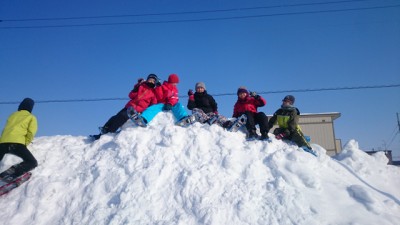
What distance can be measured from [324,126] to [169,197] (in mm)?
20675

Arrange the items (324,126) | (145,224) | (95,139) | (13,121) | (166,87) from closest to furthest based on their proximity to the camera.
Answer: (145,224)
(13,121)
(95,139)
(166,87)
(324,126)

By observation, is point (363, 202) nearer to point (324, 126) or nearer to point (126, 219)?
point (126, 219)

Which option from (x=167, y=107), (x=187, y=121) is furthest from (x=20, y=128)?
(x=187, y=121)

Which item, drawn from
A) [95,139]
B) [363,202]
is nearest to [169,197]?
[95,139]

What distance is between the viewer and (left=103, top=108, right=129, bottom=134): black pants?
646 cm

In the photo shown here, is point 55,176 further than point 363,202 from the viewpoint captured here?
Yes

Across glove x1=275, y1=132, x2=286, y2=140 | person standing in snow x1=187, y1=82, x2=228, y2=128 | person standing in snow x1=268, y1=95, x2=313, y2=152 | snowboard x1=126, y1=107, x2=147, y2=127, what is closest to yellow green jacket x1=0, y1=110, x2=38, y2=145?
snowboard x1=126, y1=107, x2=147, y2=127

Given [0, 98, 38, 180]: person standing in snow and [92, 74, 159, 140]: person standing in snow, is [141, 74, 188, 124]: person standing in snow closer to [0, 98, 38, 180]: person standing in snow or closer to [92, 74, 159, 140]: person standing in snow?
[92, 74, 159, 140]: person standing in snow

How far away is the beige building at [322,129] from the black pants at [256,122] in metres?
17.2

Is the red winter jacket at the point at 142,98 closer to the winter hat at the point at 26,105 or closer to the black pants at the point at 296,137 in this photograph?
the winter hat at the point at 26,105

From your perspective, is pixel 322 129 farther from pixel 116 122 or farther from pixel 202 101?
pixel 116 122

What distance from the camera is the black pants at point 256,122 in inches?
258

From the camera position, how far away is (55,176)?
18.1 ft

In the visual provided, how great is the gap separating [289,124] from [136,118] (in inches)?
143
